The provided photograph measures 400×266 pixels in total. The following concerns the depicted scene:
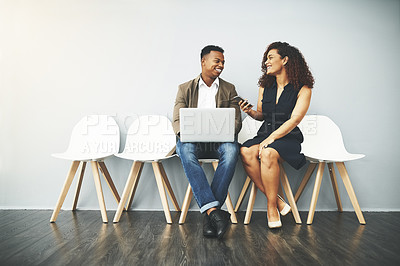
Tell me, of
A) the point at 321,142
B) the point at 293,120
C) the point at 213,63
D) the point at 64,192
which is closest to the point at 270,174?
the point at 293,120

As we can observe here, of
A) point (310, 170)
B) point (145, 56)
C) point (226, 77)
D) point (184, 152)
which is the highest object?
point (145, 56)

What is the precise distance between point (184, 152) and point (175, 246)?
2.11 feet

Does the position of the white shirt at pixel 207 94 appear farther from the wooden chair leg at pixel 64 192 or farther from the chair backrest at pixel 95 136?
the wooden chair leg at pixel 64 192

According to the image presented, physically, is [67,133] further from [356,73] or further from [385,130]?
[385,130]

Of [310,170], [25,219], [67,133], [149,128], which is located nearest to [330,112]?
[310,170]

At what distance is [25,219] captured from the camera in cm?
226

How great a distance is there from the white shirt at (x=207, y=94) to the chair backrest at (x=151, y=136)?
403 mm

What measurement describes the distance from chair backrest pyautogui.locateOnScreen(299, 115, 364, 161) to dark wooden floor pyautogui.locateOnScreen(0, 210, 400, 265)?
52cm

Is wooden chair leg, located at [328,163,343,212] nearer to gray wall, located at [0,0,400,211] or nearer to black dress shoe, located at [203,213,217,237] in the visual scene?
gray wall, located at [0,0,400,211]

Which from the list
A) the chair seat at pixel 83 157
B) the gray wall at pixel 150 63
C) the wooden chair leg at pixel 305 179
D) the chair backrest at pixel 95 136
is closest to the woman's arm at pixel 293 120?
the wooden chair leg at pixel 305 179

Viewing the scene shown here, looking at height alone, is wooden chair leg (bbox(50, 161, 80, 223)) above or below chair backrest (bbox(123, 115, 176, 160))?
below

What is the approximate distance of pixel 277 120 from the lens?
7.31 feet

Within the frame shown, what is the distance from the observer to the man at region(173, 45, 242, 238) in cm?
182

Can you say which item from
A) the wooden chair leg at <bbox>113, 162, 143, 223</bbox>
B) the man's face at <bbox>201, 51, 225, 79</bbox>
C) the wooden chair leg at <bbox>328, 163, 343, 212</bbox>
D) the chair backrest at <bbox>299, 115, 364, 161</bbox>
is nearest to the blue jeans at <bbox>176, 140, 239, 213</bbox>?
the wooden chair leg at <bbox>113, 162, 143, 223</bbox>
